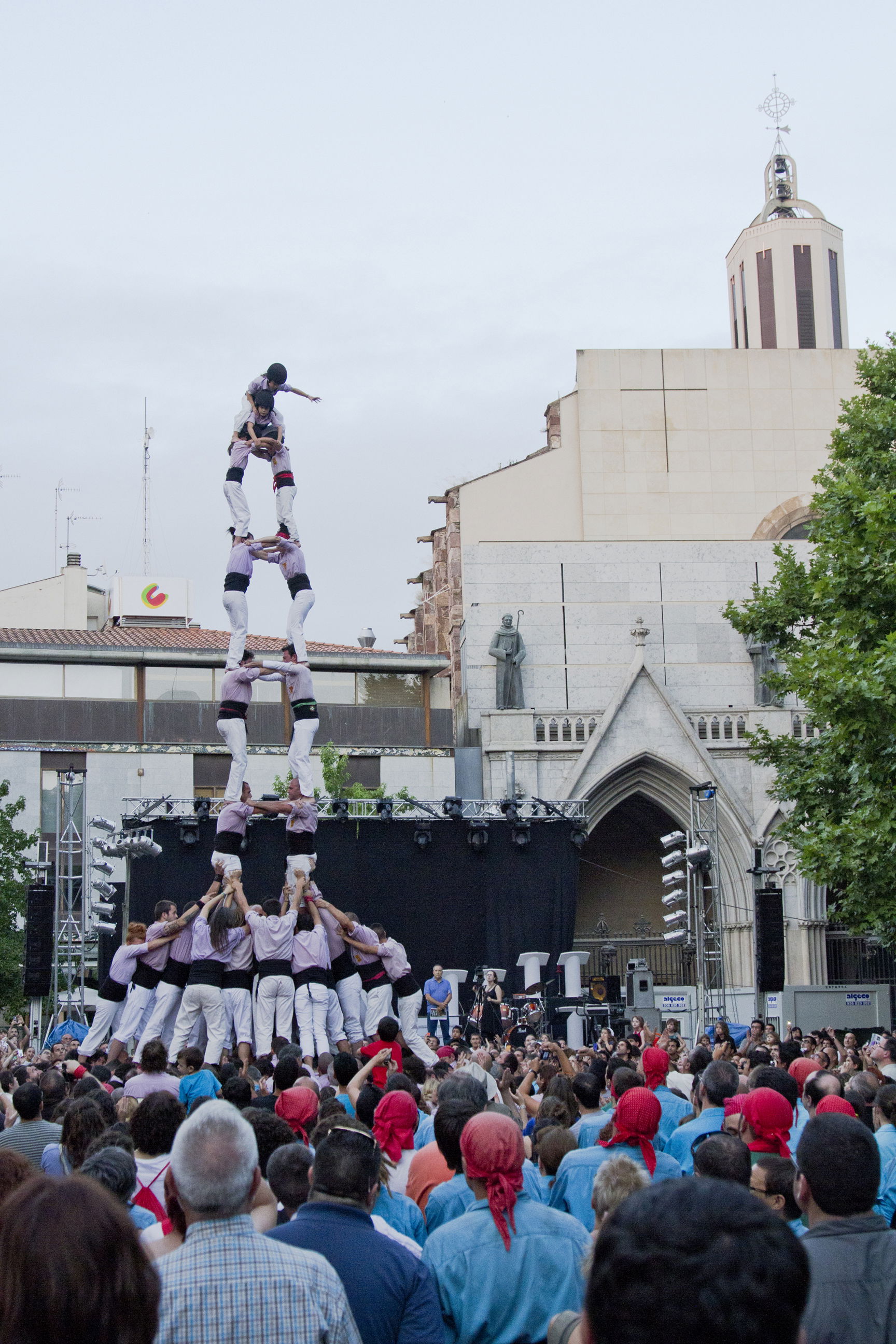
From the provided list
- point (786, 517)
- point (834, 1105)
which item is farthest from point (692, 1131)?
point (786, 517)

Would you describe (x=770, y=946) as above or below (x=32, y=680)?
below

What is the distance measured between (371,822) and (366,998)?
Result: 921 centimetres

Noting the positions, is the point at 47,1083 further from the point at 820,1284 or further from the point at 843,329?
the point at 843,329

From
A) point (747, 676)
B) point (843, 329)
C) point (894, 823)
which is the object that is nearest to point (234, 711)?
point (894, 823)

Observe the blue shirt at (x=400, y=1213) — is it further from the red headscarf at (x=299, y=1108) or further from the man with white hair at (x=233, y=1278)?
the man with white hair at (x=233, y=1278)

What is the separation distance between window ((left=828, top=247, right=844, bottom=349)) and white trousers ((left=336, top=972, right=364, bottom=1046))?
1376 inches

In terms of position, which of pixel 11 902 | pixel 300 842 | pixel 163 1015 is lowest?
pixel 163 1015

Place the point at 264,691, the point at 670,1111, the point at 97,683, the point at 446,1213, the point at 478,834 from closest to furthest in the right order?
the point at 446,1213 → the point at 670,1111 → the point at 478,834 → the point at 97,683 → the point at 264,691

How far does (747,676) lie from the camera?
38406 millimetres

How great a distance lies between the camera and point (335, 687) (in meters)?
39.6

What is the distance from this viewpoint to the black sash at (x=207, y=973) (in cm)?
1897

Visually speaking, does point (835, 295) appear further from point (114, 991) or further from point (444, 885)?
point (114, 991)

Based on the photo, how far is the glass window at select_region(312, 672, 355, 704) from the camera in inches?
1548

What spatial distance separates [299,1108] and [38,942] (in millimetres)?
16521
